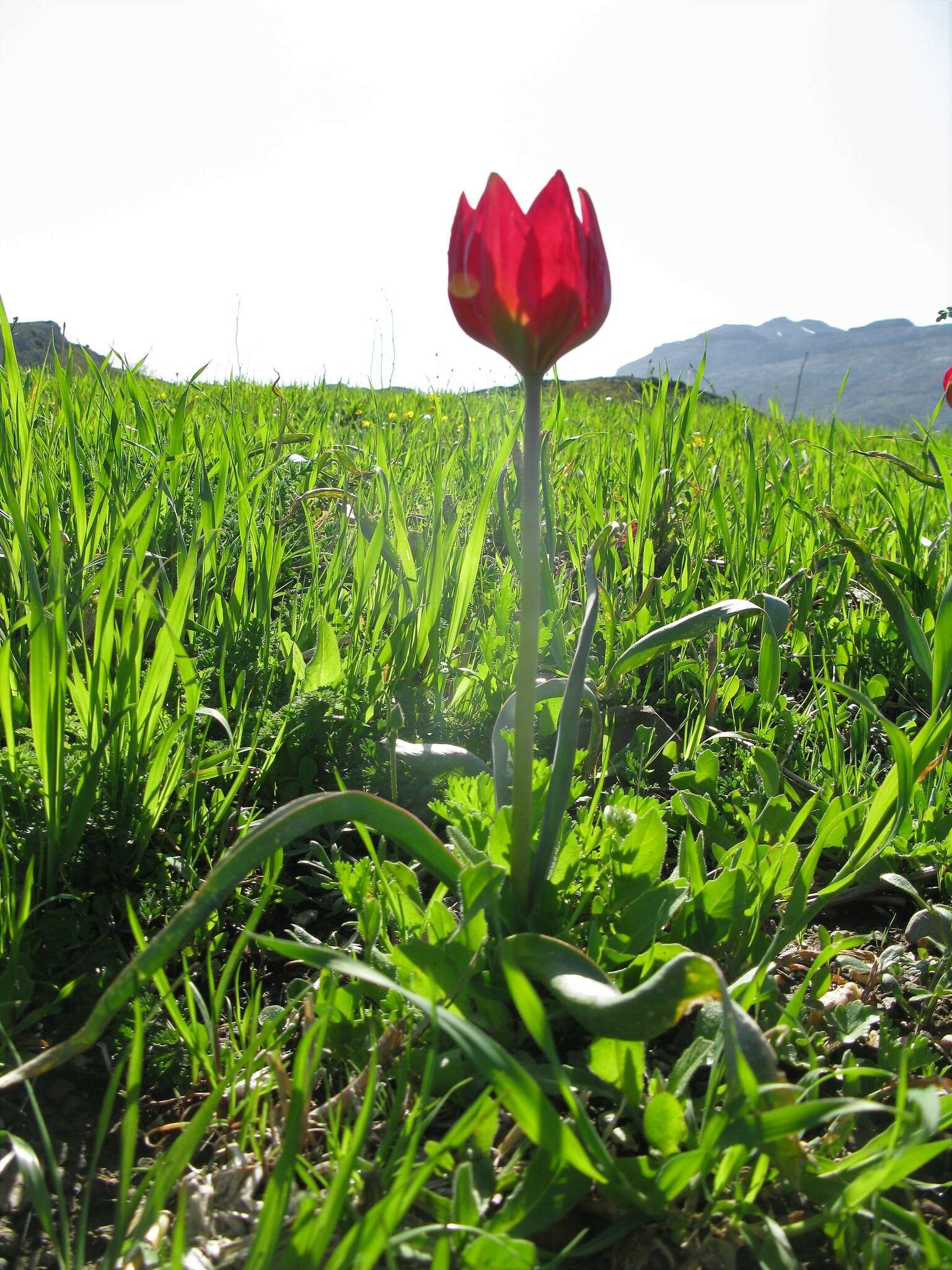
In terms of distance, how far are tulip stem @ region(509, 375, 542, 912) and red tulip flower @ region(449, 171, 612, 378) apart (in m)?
0.06

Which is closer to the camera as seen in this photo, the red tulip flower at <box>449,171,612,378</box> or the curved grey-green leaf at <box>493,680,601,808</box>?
the red tulip flower at <box>449,171,612,378</box>

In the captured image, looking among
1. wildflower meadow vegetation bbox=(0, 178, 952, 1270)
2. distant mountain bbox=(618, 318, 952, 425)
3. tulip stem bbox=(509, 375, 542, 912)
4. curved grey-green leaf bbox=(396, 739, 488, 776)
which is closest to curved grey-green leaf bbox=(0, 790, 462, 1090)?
wildflower meadow vegetation bbox=(0, 178, 952, 1270)

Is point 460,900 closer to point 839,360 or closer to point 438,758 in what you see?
point 438,758

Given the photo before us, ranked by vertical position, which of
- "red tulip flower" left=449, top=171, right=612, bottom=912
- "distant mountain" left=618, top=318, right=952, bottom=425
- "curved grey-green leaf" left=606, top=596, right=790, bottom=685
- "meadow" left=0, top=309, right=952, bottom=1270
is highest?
"distant mountain" left=618, top=318, right=952, bottom=425

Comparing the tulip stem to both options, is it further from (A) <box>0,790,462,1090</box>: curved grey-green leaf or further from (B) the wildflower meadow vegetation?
(A) <box>0,790,462,1090</box>: curved grey-green leaf

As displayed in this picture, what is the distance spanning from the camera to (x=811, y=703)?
162cm

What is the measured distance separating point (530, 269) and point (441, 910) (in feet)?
2.19

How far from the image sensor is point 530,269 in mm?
834

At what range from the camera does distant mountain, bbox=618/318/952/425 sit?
64312 mm

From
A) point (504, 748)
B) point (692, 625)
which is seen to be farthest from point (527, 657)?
point (692, 625)

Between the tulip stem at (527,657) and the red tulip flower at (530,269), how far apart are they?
2.4 inches

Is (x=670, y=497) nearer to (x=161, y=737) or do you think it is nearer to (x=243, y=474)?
(x=243, y=474)

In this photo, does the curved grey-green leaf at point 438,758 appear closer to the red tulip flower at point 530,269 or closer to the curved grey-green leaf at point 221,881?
the curved grey-green leaf at point 221,881

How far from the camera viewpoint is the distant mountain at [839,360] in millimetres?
64312
